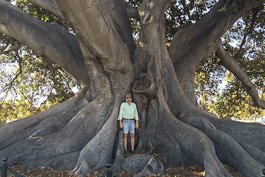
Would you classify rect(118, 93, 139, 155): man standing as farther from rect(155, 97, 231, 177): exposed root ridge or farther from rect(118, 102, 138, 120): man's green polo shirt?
rect(155, 97, 231, 177): exposed root ridge

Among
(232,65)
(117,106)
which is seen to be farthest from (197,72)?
(117,106)

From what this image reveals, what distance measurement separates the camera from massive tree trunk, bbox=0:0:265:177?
488 centimetres

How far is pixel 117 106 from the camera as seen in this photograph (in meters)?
6.00

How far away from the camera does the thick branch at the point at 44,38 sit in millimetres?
6812

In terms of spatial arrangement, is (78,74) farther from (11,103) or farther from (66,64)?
(11,103)

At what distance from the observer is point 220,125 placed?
5934 mm

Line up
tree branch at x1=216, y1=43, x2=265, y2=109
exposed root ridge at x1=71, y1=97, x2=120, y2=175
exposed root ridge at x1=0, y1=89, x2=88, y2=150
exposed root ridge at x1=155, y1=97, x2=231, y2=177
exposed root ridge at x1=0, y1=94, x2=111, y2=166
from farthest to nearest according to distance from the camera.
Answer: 1. tree branch at x1=216, y1=43, x2=265, y2=109
2. exposed root ridge at x1=0, y1=89, x2=88, y2=150
3. exposed root ridge at x1=0, y1=94, x2=111, y2=166
4. exposed root ridge at x1=71, y1=97, x2=120, y2=175
5. exposed root ridge at x1=155, y1=97, x2=231, y2=177

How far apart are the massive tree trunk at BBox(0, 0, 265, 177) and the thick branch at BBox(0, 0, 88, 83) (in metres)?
0.03

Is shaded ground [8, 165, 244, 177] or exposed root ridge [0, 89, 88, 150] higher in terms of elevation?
exposed root ridge [0, 89, 88, 150]

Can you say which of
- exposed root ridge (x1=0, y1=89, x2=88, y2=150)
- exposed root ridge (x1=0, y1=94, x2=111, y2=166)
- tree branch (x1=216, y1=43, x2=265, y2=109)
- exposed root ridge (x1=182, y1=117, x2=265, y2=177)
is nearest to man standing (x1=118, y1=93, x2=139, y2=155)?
exposed root ridge (x1=0, y1=94, x2=111, y2=166)

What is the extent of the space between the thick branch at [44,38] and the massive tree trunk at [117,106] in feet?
0.09

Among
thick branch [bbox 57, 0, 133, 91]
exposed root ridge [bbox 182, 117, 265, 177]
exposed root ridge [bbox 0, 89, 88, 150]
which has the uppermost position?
thick branch [bbox 57, 0, 133, 91]

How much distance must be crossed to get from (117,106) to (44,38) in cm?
293

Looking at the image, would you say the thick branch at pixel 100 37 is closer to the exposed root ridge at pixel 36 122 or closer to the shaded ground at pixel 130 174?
the exposed root ridge at pixel 36 122
